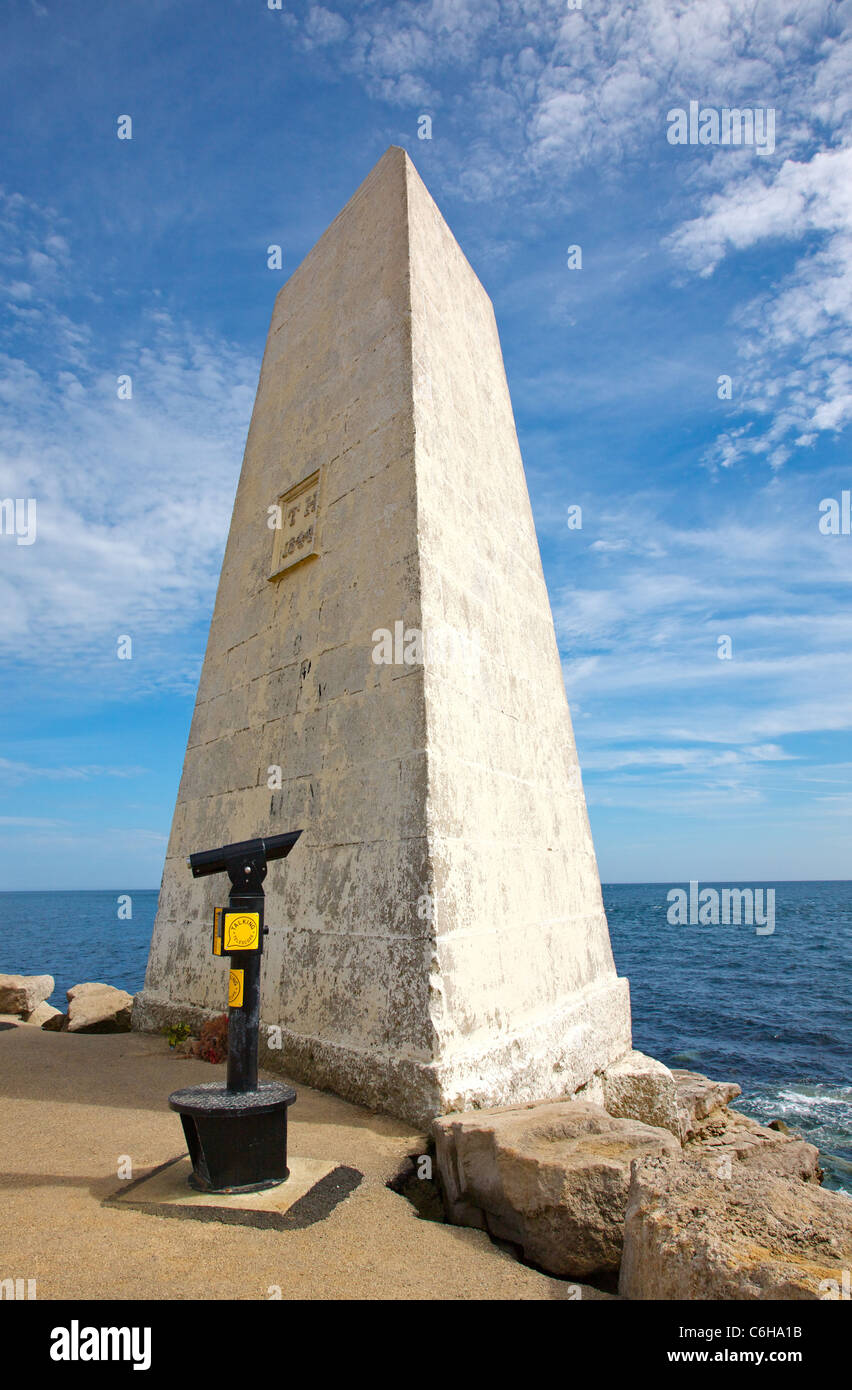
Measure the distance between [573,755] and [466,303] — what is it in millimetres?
5014

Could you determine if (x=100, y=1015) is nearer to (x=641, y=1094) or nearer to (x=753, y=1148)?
(x=641, y=1094)

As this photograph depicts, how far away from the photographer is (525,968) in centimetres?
545

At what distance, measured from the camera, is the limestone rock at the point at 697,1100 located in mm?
7131

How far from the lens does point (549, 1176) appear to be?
304 cm

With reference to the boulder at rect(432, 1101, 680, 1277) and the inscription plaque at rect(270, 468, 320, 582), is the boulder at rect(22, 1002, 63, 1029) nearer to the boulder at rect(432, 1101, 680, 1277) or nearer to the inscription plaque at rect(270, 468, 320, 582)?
the inscription plaque at rect(270, 468, 320, 582)

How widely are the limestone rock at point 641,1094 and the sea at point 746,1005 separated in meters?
4.71

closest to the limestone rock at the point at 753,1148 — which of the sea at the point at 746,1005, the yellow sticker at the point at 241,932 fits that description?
the sea at the point at 746,1005

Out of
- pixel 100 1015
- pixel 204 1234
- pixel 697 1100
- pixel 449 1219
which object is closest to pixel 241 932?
pixel 204 1234

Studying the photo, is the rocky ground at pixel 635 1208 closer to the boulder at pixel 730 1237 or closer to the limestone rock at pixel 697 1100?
the boulder at pixel 730 1237

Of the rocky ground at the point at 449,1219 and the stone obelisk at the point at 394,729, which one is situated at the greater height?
the stone obelisk at the point at 394,729

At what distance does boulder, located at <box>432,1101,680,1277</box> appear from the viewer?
9.59 ft
